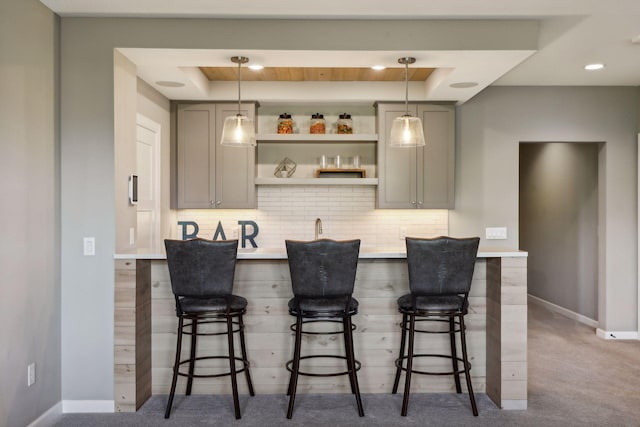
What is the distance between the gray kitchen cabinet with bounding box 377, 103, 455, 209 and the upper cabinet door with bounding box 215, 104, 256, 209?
Answer: 4.15ft

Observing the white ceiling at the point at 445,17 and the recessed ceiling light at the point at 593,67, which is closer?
the white ceiling at the point at 445,17

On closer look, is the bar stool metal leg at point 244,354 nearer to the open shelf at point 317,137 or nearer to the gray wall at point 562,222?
the open shelf at point 317,137

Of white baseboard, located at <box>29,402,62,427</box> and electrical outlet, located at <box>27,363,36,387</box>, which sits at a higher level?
electrical outlet, located at <box>27,363,36,387</box>

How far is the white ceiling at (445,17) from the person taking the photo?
2.98 m

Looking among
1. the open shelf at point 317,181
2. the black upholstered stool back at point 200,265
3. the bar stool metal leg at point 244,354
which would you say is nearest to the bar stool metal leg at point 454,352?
the bar stool metal leg at point 244,354

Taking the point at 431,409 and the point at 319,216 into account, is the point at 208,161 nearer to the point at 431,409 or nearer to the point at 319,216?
the point at 319,216

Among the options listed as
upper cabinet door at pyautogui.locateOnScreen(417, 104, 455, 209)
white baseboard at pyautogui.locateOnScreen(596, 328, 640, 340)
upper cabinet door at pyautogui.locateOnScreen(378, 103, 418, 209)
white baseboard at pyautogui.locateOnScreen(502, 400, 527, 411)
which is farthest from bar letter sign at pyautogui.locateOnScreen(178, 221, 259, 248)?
white baseboard at pyautogui.locateOnScreen(596, 328, 640, 340)

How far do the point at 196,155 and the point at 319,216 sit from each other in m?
1.39

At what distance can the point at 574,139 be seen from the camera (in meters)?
4.93

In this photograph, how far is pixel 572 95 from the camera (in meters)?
4.93

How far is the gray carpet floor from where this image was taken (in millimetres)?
3012

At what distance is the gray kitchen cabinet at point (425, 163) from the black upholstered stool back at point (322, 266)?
2059 mm

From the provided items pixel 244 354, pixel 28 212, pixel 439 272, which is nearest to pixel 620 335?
pixel 439 272

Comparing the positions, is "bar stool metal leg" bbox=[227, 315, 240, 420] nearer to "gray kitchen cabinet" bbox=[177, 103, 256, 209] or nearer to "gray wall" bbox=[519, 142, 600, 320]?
"gray kitchen cabinet" bbox=[177, 103, 256, 209]
